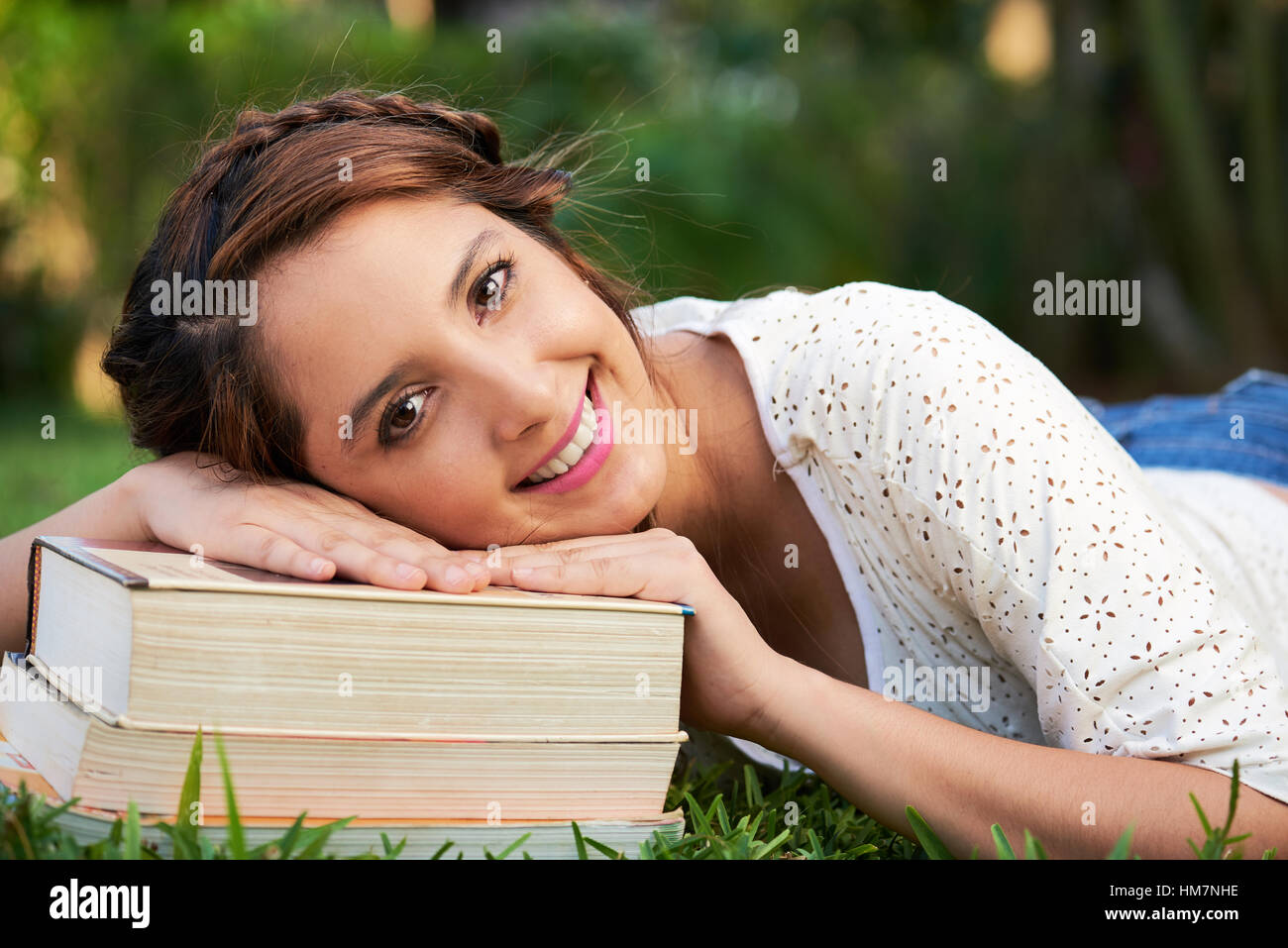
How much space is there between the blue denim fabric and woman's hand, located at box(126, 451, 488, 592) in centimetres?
196

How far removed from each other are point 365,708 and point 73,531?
2.83ft

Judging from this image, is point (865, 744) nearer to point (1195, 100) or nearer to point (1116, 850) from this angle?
point (1116, 850)

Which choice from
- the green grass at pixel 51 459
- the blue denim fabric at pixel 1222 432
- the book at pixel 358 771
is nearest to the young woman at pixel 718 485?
the book at pixel 358 771

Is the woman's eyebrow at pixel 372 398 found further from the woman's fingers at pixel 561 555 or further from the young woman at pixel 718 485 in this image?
the woman's fingers at pixel 561 555

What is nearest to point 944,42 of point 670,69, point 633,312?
point 670,69

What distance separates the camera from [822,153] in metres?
10.4

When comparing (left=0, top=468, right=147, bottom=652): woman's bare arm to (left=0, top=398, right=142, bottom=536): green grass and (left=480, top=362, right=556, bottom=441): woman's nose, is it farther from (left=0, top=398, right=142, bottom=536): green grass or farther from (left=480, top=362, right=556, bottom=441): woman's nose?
(left=480, top=362, right=556, bottom=441): woman's nose

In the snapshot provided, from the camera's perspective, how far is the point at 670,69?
411 inches

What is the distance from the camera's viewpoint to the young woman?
153cm

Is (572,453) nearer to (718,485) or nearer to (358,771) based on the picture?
(718,485)

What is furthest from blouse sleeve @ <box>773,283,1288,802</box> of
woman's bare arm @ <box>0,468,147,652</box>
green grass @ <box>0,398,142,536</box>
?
green grass @ <box>0,398,142,536</box>

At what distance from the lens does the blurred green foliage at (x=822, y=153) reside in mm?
7957

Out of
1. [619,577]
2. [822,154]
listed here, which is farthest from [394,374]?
[822,154]

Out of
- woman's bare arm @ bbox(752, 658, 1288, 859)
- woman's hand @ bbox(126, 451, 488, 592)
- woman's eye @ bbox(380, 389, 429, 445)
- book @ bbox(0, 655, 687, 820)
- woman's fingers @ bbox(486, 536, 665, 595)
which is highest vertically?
woman's eye @ bbox(380, 389, 429, 445)
